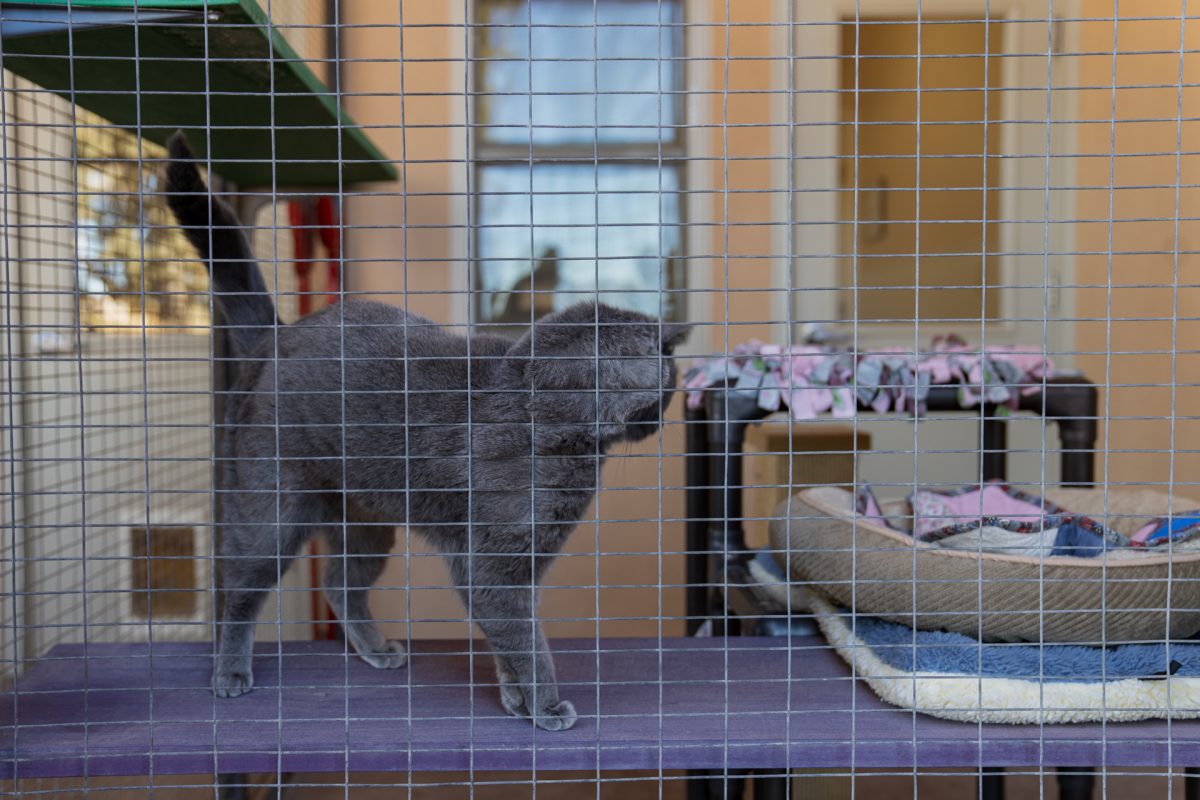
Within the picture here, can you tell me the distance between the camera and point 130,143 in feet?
7.36

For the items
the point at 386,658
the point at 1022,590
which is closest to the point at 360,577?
the point at 386,658

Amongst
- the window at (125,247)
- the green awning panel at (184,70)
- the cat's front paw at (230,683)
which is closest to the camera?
the green awning panel at (184,70)

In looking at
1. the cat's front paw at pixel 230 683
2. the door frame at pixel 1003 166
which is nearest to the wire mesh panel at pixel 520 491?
the cat's front paw at pixel 230 683

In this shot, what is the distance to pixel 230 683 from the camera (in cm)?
145

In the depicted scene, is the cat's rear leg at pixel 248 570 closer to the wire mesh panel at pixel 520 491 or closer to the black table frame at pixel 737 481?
the wire mesh panel at pixel 520 491

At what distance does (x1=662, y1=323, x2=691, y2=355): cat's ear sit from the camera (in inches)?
52.7

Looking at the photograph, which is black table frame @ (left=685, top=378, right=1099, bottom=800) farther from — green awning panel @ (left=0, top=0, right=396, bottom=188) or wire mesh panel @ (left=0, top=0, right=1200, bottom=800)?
green awning panel @ (left=0, top=0, right=396, bottom=188)

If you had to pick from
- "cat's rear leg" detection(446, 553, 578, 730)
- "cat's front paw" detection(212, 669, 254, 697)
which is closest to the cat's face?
"cat's rear leg" detection(446, 553, 578, 730)

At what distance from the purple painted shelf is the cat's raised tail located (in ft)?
1.78

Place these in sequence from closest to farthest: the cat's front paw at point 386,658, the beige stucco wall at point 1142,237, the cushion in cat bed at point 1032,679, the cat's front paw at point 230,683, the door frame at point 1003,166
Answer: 1. the cushion in cat bed at point 1032,679
2. the cat's front paw at point 230,683
3. the cat's front paw at point 386,658
4. the beige stucco wall at point 1142,237
5. the door frame at point 1003,166

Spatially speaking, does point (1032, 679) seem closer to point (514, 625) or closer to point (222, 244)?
point (514, 625)

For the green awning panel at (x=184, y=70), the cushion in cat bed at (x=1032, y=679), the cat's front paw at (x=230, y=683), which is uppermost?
the green awning panel at (x=184, y=70)

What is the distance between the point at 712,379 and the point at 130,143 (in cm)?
138

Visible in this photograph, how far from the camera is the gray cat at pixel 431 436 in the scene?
4.36ft
